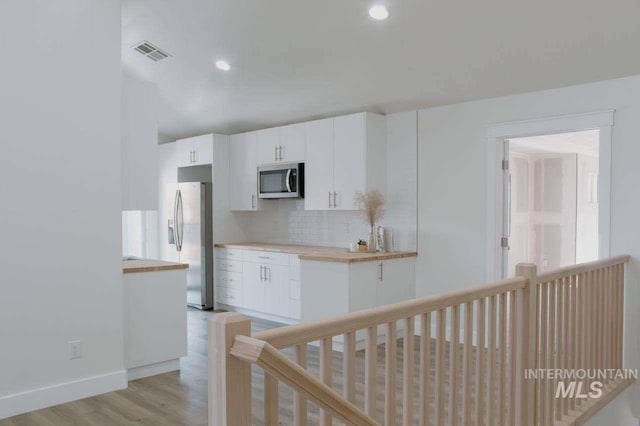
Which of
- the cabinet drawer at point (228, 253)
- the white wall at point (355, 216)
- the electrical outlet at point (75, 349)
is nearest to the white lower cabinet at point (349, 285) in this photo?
the white wall at point (355, 216)

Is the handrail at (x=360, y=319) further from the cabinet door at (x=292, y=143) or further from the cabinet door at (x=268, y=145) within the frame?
the cabinet door at (x=268, y=145)

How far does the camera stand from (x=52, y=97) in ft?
11.3

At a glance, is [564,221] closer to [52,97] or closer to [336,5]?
[336,5]

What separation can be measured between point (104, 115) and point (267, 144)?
109 inches

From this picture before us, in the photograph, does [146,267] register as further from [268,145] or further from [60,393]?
[268,145]

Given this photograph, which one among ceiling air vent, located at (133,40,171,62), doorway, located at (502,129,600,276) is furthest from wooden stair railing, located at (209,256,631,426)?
ceiling air vent, located at (133,40,171,62)

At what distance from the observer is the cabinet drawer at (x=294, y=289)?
5.63m

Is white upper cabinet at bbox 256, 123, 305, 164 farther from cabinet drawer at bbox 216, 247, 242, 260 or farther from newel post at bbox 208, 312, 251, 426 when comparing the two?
newel post at bbox 208, 312, 251, 426

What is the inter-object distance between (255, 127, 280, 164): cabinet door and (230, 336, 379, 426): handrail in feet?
16.0

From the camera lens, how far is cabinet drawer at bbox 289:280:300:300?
222 inches

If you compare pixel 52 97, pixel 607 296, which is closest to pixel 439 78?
pixel 607 296

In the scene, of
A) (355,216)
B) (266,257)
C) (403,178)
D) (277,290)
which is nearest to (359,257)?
(403,178)

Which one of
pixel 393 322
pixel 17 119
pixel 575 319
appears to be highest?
pixel 17 119

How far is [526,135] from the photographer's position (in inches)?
177
